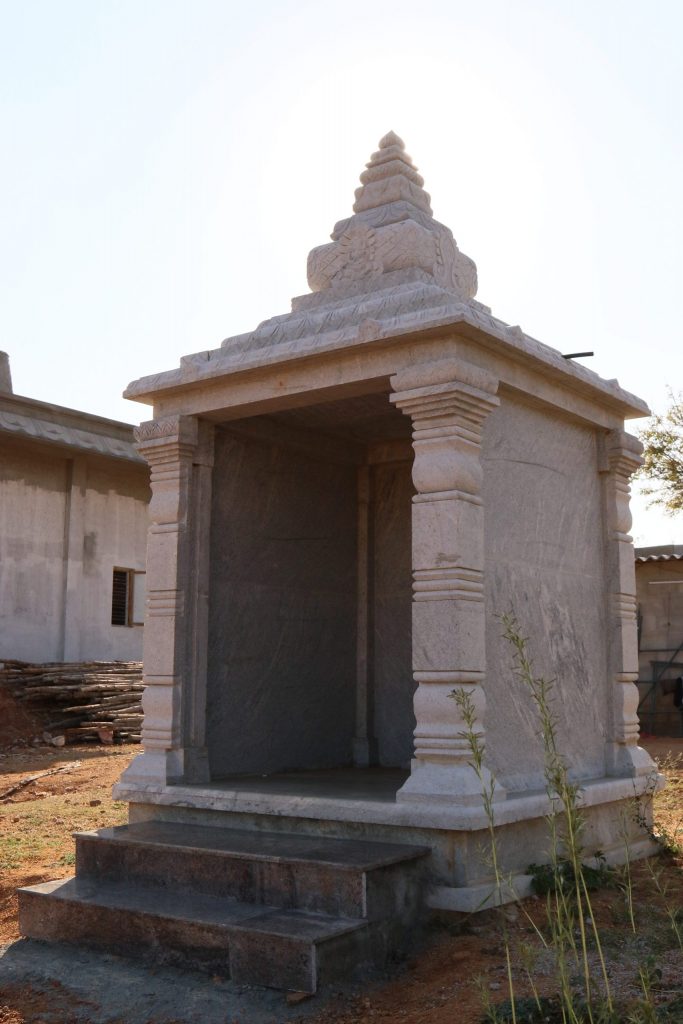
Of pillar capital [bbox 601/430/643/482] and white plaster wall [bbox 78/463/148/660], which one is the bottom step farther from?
white plaster wall [bbox 78/463/148/660]

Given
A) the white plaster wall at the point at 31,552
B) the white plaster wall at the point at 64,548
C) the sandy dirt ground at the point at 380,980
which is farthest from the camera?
the white plaster wall at the point at 64,548

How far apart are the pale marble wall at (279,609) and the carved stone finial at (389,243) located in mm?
1332

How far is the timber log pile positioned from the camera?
15039 mm

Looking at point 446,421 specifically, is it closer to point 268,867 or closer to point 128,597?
point 268,867

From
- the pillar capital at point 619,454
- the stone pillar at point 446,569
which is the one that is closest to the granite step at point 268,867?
the stone pillar at point 446,569

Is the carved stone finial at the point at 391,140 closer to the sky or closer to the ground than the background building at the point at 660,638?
closer to the sky

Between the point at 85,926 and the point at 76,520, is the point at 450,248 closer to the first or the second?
the point at 85,926

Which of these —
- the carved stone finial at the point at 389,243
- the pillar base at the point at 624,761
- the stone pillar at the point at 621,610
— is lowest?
the pillar base at the point at 624,761

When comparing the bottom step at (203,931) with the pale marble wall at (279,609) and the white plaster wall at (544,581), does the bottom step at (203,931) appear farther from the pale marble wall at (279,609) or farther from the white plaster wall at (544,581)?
the pale marble wall at (279,609)

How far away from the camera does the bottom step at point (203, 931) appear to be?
4.33 metres

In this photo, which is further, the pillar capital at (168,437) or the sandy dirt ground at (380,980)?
the pillar capital at (168,437)

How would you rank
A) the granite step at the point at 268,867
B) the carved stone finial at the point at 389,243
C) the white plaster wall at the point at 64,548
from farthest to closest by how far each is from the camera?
the white plaster wall at the point at 64,548, the carved stone finial at the point at 389,243, the granite step at the point at 268,867

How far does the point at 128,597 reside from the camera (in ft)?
60.5

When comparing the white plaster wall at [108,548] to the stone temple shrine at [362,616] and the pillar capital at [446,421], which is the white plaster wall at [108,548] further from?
the pillar capital at [446,421]
